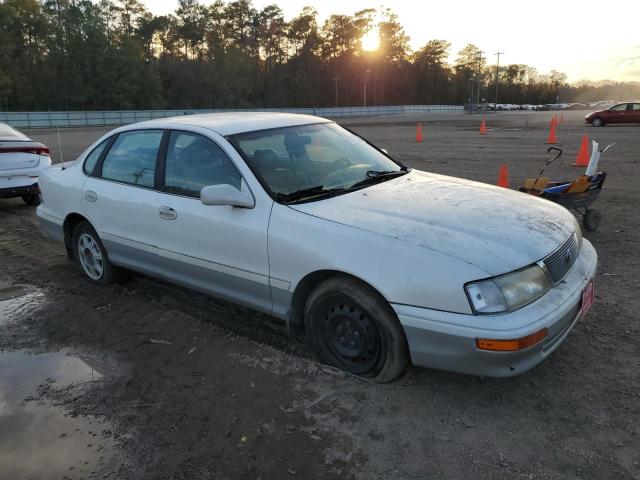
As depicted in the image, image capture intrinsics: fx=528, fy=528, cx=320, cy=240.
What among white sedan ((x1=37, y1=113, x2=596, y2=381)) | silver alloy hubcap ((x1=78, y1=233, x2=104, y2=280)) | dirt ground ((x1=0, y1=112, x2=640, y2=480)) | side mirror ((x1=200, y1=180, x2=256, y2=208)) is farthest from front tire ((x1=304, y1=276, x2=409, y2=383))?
silver alloy hubcap ((x1=78, y1=233, x2=104, y2=280))

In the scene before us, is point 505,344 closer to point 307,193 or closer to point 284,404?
point 284,404

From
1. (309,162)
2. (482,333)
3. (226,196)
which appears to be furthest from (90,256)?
(482,333)

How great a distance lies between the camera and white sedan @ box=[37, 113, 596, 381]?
9.30 feet

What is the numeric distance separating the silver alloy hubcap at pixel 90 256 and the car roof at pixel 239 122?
124cm

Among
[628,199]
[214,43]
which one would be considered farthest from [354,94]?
[628,199]

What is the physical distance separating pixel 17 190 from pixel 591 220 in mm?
8169

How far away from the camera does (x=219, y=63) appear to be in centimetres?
8919

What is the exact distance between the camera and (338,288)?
3.18 m

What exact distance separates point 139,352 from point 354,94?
11155cm

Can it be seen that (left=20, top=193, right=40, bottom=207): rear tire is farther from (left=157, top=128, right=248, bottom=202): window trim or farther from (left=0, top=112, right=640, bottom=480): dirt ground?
(left=157, top=128, right=248, bottom=202): window trim

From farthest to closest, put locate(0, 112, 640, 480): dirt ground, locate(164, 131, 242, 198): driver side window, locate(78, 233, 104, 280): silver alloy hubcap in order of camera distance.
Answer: locate(78, 233, 104, 280): silver alloy hubcap < locate(164, 131, 242, 198): driver side window < locate(0, 112, 640, 480): dirt ground

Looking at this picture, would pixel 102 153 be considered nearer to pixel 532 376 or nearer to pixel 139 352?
pixel 139 352

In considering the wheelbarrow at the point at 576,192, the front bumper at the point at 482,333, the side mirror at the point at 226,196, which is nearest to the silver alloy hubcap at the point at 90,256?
the side mirror at the point at 226,196

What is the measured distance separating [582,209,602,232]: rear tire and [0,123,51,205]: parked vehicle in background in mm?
7839
